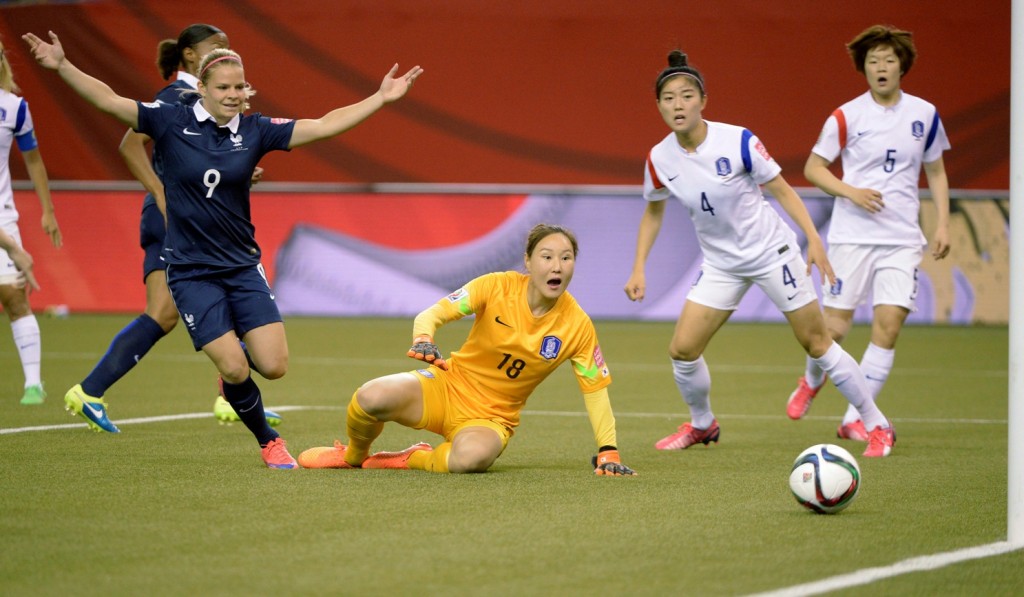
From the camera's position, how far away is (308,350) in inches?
554

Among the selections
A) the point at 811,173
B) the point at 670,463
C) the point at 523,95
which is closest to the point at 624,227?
the point at 523,95

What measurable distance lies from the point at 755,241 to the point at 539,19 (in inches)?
560

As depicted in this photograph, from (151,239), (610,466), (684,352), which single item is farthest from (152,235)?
(610,466)

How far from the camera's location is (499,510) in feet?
→ 17.9

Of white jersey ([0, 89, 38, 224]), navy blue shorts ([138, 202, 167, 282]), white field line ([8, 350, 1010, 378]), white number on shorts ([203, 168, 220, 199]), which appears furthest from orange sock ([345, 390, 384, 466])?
white field line ([8, 350, 1010, 378])

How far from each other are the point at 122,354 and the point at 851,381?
3.91 metres

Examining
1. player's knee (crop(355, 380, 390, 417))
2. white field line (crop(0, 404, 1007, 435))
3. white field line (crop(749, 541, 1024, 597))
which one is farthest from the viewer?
white field line (crop(0, 404, 1007, 435))

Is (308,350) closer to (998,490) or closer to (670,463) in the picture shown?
(670,463)

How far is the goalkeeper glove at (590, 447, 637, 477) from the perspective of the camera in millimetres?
6461

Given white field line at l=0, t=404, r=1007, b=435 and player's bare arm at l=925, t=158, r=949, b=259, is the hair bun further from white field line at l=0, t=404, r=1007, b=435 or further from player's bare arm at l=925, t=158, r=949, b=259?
white field line at l=0, t=404, r=1007, b=435

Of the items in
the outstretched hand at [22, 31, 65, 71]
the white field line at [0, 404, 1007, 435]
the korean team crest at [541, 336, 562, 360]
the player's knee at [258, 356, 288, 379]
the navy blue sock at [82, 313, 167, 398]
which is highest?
the outstretched hand at [22, 31, 65, 71]

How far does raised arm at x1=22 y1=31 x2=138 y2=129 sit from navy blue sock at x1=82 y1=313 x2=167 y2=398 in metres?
1.74

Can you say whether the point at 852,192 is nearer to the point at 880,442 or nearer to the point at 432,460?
the point at 880,442

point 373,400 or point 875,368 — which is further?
point 875,368
